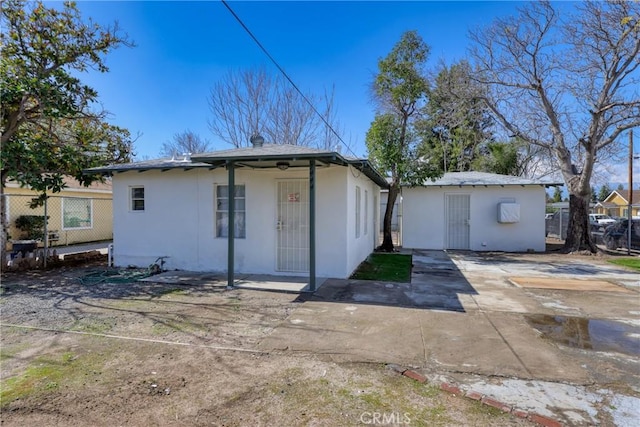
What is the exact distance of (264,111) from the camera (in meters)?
20.2

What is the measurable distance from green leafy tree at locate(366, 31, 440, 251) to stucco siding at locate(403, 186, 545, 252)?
1768 millimetres

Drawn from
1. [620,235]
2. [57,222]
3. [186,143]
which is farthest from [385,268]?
[186,143]

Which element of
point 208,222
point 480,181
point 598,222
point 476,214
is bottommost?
point 598,222

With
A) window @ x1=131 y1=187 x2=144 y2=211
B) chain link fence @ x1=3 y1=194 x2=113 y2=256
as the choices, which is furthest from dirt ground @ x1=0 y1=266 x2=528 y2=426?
chain link fence @ x1=3 y1=194 x2=113 y2=256

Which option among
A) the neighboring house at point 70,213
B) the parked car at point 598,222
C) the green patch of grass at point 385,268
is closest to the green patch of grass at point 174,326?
the green patch of grass at point 385,268

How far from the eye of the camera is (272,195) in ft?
27.5

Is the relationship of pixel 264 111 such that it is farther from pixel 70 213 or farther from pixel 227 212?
pixel 227 212

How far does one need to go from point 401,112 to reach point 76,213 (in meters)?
14.2

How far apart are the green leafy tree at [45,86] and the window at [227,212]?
4197mm

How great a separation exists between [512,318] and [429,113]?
35.0 feet

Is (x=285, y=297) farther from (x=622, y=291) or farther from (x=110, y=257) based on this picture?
(x=622, y=291)

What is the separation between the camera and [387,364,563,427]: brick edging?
275 centimetres

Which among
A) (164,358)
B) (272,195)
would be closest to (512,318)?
(164,358)

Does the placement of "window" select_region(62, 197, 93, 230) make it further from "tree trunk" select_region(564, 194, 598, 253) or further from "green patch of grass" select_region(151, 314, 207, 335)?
"tree trunk" select_region(564, 194, 598, 253)
